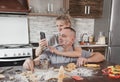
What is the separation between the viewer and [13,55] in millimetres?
2801

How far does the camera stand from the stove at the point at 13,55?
2761 millimetres

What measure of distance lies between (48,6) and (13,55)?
47.1 inches

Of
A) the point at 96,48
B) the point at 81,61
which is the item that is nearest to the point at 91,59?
the point at 81,61

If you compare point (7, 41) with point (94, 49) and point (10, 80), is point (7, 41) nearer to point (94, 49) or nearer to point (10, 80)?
point (94, 49)

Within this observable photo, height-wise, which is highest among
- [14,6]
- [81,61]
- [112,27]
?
[14,6]

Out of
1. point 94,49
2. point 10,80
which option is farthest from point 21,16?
point 10,80

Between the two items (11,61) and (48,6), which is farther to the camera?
(48,6)

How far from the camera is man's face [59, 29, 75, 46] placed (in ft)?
6.55

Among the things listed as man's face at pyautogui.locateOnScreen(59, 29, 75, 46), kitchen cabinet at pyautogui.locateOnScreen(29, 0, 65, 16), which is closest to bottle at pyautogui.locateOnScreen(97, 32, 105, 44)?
kitchen cabinet at pyautogui.locateOnScreen(29, 0, 65, 16)

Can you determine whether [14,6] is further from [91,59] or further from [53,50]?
[91,59]

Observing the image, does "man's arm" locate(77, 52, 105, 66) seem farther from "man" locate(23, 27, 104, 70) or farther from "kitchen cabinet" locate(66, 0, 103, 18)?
"kitchen cabinet" locate(66, 0, 103, 18)

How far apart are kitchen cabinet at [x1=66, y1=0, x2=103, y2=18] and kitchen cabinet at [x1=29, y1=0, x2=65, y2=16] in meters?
0.20

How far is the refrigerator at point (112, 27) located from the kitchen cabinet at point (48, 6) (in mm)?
868

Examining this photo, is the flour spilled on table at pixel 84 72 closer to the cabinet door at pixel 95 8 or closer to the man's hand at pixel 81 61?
the man's hand at pixel 81 61
